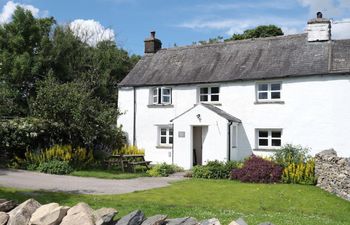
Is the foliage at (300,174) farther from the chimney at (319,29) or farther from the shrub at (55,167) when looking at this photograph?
the shrub at (55,167)

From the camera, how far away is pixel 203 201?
15.1m

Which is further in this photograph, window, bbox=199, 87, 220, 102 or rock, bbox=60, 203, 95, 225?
window, bbox=199, 87, 220, 102

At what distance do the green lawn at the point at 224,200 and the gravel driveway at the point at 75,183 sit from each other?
122 centimetres

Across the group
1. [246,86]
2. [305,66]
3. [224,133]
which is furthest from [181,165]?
[305,66]

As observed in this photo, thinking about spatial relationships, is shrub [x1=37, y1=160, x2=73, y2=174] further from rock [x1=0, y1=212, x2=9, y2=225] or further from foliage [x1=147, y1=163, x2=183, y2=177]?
rock [x1=0, y1=212, x2=9, y2=225]

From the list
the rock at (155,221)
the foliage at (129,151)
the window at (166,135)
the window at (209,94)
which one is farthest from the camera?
the window at (166,135)

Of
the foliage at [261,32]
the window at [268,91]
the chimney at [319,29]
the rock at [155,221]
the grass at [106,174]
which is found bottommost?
the grass at [106,174]

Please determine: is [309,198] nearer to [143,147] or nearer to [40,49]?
[143,147]

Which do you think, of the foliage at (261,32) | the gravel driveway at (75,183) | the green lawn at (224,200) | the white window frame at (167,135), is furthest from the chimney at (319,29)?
the foliage at (261,32)

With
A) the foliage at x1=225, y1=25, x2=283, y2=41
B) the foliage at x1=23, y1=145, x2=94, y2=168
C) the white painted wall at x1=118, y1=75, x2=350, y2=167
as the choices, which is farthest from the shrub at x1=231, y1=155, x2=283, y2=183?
the foliage at x1=225, y1=25, x2=283, y2=41

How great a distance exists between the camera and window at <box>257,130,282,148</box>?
25.6 meters

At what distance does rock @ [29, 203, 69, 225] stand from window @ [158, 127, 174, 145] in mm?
20287

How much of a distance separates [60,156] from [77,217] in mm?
16633

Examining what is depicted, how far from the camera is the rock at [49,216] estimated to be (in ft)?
26.9
